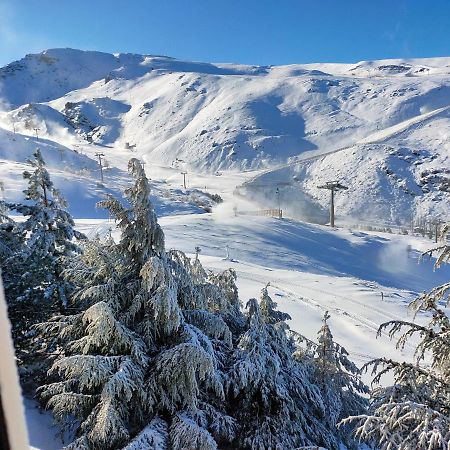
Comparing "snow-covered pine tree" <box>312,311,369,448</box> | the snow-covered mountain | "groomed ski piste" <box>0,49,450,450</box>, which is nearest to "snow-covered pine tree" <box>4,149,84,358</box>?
"groomed ski piste" <box>0,49,450,450</box>

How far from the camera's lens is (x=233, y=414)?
22.6ft

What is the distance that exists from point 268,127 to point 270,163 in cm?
2172

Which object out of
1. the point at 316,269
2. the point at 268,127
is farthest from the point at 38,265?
the point at 268,127

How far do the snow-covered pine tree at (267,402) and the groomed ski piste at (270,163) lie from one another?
2995 millimetres

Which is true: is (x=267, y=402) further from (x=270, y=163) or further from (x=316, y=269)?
(x=270, y=163)

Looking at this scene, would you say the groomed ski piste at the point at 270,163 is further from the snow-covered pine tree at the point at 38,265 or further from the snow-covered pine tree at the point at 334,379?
the snow-covered pine tree at the point at 334,379

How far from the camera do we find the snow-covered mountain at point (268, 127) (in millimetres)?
73250

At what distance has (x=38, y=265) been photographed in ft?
27.4

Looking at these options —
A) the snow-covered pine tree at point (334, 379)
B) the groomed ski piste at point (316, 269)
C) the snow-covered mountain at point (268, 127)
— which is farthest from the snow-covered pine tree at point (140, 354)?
the snow-covered mountain at point (268, 127)

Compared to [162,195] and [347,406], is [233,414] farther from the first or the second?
[162,195]

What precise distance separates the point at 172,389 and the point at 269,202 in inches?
2550

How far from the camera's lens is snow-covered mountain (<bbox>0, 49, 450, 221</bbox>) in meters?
73.2

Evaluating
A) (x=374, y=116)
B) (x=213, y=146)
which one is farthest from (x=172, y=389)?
(x=374, y=116)

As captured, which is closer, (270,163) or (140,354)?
(140,354)
